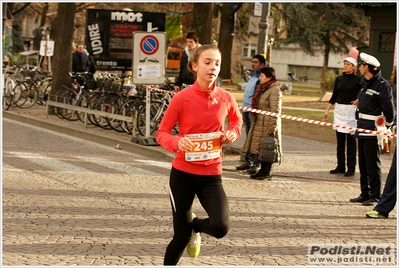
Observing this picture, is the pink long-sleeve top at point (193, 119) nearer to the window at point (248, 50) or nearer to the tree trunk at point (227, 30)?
the tree trunk at point (227, 30)

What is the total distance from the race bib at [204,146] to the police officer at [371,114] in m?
4.48

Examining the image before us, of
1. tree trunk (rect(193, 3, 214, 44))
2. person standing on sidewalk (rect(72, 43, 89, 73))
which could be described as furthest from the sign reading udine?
tree trunk (rect(193, 3, 214, 44))

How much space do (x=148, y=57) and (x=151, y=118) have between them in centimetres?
125

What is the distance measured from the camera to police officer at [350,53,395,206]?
32.9 feet

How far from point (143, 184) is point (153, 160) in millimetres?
3002

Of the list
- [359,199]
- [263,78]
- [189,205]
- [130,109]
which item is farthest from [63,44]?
[189,205]

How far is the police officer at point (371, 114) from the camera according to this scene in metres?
10.0

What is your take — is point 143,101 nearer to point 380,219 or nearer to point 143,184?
point 143,184

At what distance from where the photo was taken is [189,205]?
6.04 metres

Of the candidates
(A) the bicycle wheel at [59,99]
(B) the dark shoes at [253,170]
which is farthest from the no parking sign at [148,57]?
(A) the bicycle wheel at [59,99]

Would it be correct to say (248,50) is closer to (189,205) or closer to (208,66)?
(208,66)

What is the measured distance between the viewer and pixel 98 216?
8812 mm

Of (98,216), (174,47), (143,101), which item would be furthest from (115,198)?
(174,47)

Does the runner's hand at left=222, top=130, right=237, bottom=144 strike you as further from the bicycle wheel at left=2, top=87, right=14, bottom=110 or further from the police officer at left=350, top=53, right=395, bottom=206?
the bicycle wheel at left=2, top=87, right=14, bottom=110
